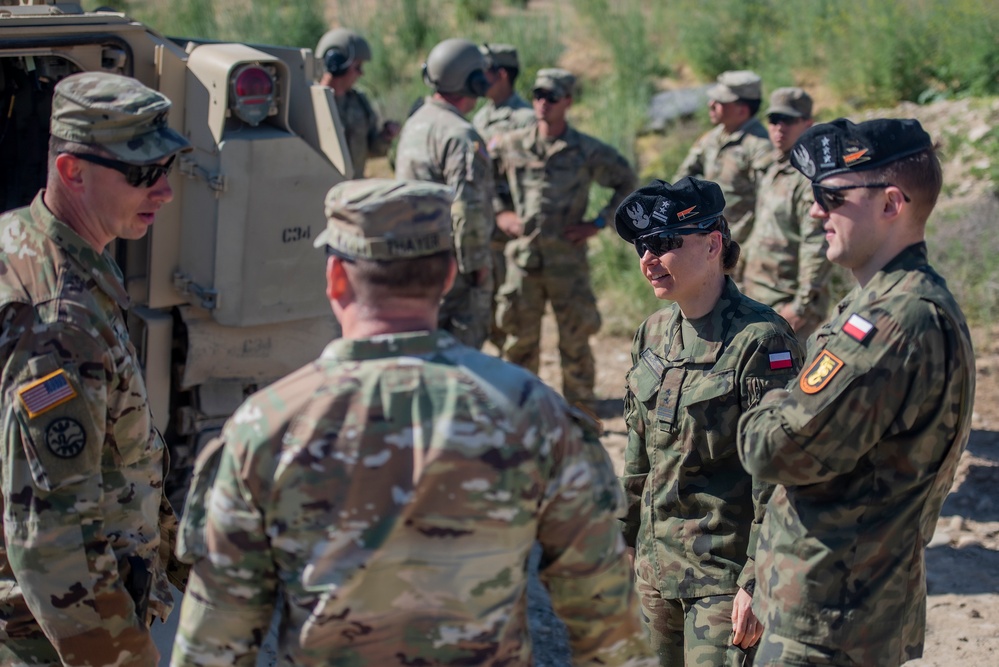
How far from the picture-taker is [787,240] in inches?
242

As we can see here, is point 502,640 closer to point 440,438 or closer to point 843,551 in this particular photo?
point 440,438

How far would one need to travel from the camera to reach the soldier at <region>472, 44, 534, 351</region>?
292 inches

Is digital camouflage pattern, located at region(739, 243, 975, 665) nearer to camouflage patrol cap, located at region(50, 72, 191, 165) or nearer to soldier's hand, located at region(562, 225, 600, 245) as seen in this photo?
camouflage patrol cap, located at region(50, 72, 191, 165)

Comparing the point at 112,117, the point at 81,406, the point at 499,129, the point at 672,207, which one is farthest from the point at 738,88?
the point at 81,406

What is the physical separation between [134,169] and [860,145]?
1.58m

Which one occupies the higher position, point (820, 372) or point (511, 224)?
point (820, 372)

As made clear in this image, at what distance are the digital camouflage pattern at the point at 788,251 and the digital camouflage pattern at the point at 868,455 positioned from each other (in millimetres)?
3362

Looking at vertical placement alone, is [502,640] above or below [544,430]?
below

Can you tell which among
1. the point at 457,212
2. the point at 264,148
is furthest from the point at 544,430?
the point at 457,212

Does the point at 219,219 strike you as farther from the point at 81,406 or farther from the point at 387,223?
the point at 387,223

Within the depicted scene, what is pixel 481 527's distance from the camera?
2.03 m

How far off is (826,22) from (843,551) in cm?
1056

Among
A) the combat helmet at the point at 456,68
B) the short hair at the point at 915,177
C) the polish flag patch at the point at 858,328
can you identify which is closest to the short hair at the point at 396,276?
the polish flag patch at the point at 858,328

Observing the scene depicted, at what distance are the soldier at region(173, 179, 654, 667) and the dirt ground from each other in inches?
114
